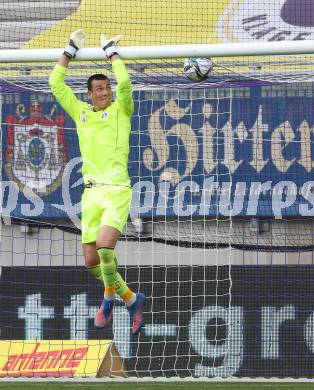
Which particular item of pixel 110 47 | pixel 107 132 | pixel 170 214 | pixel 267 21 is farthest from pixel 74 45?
pixel 267 21

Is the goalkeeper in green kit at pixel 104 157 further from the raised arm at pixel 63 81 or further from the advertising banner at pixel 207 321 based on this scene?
the advertising banner at pixel 207 321

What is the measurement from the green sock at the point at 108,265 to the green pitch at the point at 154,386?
237 centimetres

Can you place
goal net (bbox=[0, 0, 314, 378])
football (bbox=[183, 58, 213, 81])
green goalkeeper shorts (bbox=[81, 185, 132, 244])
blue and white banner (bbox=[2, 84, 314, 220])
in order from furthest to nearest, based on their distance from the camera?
blue and white banner (bbox=[2, 84, 314, 220]) → goal net (bbox=[0, 0, 314, 378]) → football (bbox=[183, 58, 213, 81]) → green goalkeeper shorts (bbox=[81, 185, 132, 244])

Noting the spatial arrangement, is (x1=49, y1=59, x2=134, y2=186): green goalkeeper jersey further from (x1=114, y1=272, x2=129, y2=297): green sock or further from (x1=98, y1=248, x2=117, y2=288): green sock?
(x1=114, y1=272, x2=129, y2=297): green sock

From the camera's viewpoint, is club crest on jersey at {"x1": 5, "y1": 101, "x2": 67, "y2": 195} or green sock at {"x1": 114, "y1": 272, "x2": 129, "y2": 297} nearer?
green sock at {"x1": 114, "y1": 272, "x2": 129, "y2": 297}

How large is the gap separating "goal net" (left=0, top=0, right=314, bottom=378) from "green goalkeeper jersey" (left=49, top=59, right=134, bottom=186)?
2642 mm

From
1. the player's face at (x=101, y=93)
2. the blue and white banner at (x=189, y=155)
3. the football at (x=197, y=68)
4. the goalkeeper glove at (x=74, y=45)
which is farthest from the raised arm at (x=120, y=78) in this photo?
the blue and white banner at (x=189, y=155)

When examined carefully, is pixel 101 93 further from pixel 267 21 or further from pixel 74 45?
pixel 267 21

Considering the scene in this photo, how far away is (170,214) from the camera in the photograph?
1309cm

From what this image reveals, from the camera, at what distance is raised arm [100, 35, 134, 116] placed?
8945mm

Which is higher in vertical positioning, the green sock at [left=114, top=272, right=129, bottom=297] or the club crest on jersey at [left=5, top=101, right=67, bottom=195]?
the club crest on jersey at [left=5, top=101, right=67, bottom=195]

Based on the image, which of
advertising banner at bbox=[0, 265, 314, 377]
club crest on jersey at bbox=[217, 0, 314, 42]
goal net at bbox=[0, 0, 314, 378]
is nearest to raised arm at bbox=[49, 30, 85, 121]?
goal net at bbox=[0, 0, 314, 378]

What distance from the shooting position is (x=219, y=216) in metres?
13.1

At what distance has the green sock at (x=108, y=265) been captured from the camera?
8805mm
